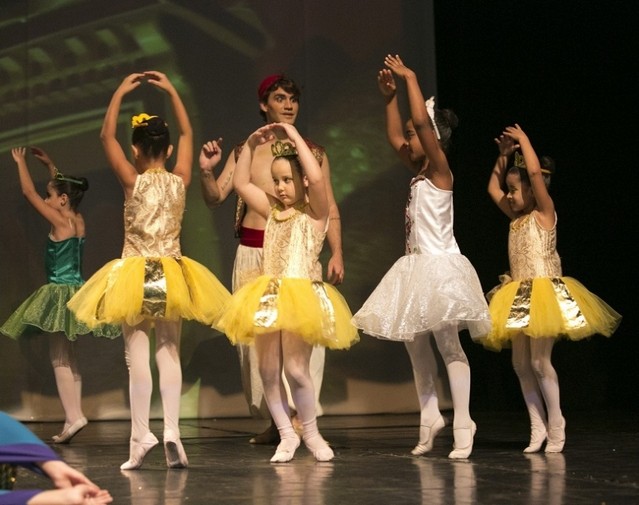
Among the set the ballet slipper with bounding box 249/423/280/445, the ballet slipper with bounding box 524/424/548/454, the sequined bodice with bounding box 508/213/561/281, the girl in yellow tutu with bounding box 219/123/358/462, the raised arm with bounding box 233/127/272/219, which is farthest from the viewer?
the ballet slipper with bounding box 249/423/280/445

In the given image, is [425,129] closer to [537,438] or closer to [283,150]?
[283,150]

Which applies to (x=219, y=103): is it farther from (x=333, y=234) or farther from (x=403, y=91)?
(x=333, y=234)

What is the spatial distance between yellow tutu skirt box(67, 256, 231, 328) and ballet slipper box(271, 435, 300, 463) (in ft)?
1.78

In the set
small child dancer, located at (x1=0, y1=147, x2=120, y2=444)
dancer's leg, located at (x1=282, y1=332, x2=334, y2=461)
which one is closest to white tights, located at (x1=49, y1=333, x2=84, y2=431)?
small child dancer, located at (x1=0, y1=147, x2=120, y2=444)

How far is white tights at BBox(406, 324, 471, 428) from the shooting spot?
4.36m

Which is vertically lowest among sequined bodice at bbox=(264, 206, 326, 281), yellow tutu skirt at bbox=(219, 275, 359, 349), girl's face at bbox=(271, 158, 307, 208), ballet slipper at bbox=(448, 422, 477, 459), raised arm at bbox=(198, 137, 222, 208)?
ballet slipper at bbox=(448, 422, 477, 459)

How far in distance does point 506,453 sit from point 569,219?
283cm

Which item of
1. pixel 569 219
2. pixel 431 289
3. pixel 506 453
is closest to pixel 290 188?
pixel 431 289

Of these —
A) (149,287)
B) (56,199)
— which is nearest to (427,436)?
(149,287)

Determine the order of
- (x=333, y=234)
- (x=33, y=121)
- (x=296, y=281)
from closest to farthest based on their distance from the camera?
(x=296, y=281) < (x=333, y=234) < (x=33, y=121)

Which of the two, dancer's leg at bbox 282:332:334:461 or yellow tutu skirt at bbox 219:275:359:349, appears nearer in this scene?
yellow tutu skirt at bbox 219:275:359:349

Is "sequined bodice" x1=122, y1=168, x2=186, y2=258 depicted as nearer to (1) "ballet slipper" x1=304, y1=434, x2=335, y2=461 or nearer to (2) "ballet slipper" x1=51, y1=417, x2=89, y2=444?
(1) "ballet slipper" x1=304, y1=434, x2=335, y2=461

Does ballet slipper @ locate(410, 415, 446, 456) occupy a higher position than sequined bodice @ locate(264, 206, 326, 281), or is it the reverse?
sequined bodice @ locate(264, 206, 326, 281)

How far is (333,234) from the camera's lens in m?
5.14
